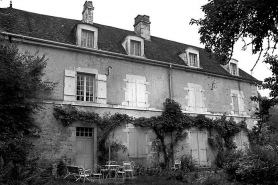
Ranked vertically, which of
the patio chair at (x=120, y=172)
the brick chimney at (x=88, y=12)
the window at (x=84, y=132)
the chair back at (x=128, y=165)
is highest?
→ the brick chimney at (x=88, y=12)

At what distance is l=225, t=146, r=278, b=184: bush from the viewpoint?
25.7 feet

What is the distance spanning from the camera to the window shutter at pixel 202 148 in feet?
47.3

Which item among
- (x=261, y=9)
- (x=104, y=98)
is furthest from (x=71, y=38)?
(x=261, y=9)

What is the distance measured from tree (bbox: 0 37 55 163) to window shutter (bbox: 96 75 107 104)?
2663mm

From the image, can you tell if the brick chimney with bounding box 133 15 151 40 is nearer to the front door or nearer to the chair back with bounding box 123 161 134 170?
the front door

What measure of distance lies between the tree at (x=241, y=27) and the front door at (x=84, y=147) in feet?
23.8

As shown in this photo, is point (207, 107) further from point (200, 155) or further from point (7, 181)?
point (7, 181)

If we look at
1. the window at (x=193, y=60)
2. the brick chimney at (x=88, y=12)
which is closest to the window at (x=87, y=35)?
the brick chimney at (x=88, y=12)

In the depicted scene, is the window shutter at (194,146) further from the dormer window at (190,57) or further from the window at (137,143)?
the dormer window at (190,57)

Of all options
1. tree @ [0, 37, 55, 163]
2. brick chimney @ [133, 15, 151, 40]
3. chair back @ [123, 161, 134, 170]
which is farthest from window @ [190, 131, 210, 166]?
tree @ [0, 37, 55, 163]

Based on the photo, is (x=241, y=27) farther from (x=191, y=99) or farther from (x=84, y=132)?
(x=191, y=99)

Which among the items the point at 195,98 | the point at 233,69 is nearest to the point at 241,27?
the point at 195,98

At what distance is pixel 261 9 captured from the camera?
520 centimetres

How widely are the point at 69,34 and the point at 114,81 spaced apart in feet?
10.3
